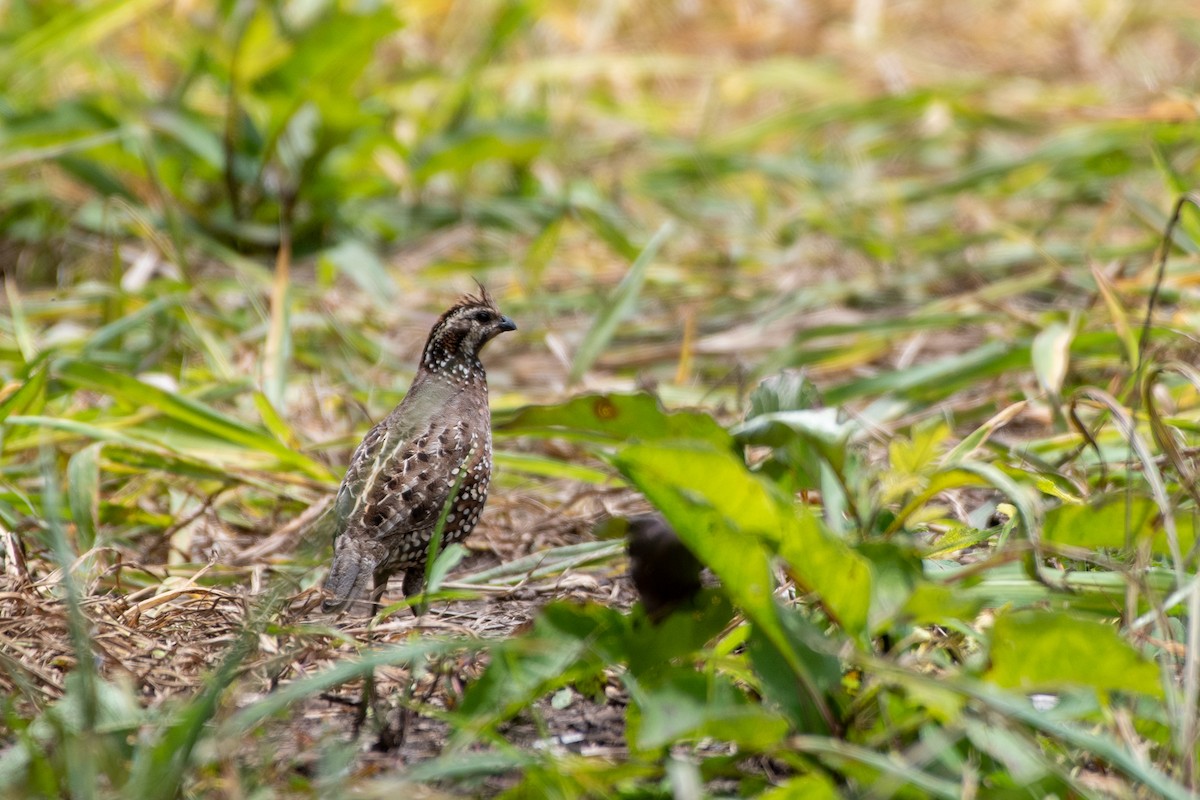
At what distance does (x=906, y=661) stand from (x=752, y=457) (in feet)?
8.41

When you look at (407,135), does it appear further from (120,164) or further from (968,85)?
(968,85)

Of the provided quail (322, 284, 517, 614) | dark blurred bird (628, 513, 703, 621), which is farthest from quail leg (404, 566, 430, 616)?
dark blurred bird (628, 513, 703, 621)

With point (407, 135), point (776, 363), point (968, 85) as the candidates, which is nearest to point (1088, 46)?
point (968, 85)

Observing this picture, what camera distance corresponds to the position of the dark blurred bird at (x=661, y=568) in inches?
123

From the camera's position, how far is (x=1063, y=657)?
2.63 meters

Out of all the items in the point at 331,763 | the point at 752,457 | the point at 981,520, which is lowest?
the point at 752,457

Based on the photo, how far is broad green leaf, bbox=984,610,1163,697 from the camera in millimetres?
2576

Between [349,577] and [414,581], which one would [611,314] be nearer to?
[414,581]

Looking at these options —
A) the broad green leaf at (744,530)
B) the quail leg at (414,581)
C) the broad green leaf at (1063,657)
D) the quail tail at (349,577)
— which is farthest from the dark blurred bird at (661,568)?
the quail leg at (414,581)

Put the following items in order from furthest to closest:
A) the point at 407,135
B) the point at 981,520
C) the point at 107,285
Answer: the point at 407,135, the point at 107,285, the point at 981,520

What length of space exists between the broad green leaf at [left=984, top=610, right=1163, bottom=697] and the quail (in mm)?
1786

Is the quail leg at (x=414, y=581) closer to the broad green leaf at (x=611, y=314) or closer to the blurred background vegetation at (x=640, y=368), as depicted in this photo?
the blurred background vegetation at (x=640, y=368)

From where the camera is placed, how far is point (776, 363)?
6.23 m

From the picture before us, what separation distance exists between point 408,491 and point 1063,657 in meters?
2.25
